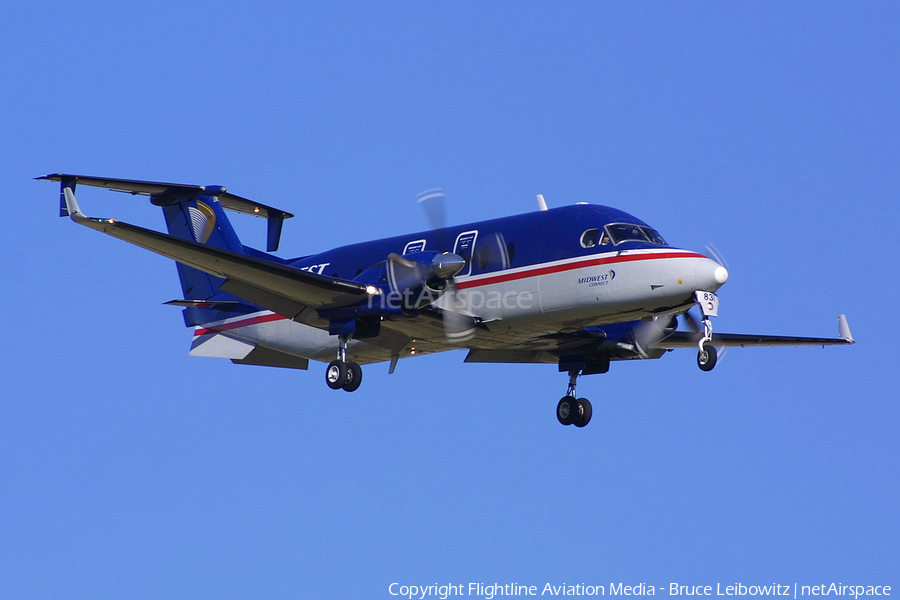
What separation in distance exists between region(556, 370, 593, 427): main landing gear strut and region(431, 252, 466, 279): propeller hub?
495cm

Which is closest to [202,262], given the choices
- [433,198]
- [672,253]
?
[433,198]

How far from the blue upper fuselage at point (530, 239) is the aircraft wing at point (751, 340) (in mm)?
4020

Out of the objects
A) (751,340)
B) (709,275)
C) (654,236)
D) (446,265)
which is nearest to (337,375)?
(446,265)

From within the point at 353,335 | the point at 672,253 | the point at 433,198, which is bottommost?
the point at 353,335

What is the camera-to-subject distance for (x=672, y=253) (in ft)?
62.5

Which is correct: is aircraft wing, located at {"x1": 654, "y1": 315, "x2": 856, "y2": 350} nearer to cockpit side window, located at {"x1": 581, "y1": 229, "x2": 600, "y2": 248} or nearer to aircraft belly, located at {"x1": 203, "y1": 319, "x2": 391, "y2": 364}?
cockpit side window, located at {"x1": 581, "y1": 229, "x2": 600, "y2": 248}

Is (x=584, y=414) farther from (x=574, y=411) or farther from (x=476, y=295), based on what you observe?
(x=476, y=295)

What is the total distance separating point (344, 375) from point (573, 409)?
521 centimetres

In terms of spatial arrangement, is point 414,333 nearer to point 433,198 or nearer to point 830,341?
point 433,198

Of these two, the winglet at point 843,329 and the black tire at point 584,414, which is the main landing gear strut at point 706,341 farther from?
the winglet at point 843,329

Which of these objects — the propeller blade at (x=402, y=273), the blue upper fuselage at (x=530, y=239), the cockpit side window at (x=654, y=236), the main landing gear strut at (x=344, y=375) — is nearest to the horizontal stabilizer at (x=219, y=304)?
the main landing gear strut at (x=344, y=375)

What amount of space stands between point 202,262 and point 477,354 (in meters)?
6.52

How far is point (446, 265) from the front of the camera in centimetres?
1938

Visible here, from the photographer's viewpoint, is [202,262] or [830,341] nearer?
[202,262]
